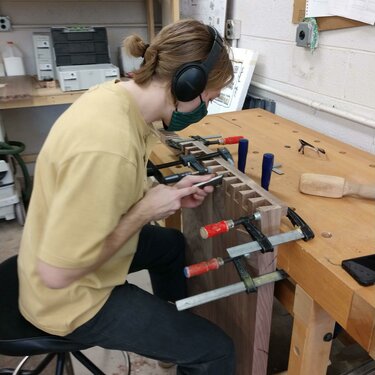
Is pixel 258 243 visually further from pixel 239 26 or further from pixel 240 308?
pixel 239 26

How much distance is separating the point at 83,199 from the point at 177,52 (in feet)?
1.24

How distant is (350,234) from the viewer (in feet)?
2.39

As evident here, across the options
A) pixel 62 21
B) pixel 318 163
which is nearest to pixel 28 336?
pixel 318 163

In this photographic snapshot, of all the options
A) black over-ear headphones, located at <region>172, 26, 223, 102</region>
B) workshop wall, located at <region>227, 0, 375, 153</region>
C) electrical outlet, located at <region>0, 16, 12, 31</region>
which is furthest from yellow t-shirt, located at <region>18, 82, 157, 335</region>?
electrical outlet, located at <region>0, 16, 12, 31</region>

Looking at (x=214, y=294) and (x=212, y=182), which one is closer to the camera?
(x=214, y=294)

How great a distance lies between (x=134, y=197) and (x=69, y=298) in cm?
25

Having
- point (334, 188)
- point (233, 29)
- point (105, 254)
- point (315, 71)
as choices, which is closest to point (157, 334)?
point (105, 254)

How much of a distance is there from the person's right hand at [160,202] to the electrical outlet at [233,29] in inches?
52.9

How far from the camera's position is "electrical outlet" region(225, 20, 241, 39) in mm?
1866

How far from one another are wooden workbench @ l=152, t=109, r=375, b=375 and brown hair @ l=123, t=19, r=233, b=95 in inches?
12.6

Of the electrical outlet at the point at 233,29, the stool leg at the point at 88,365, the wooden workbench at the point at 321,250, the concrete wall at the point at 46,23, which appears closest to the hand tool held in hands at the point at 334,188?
the wooden workbench at the point at 321,250

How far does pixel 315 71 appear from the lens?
4.66ft

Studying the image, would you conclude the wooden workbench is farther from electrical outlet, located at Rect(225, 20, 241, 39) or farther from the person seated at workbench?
electrical outlet, located at Rect(225, 20, 241, 39)

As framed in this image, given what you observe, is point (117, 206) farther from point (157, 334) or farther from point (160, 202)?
point (157, 334)
